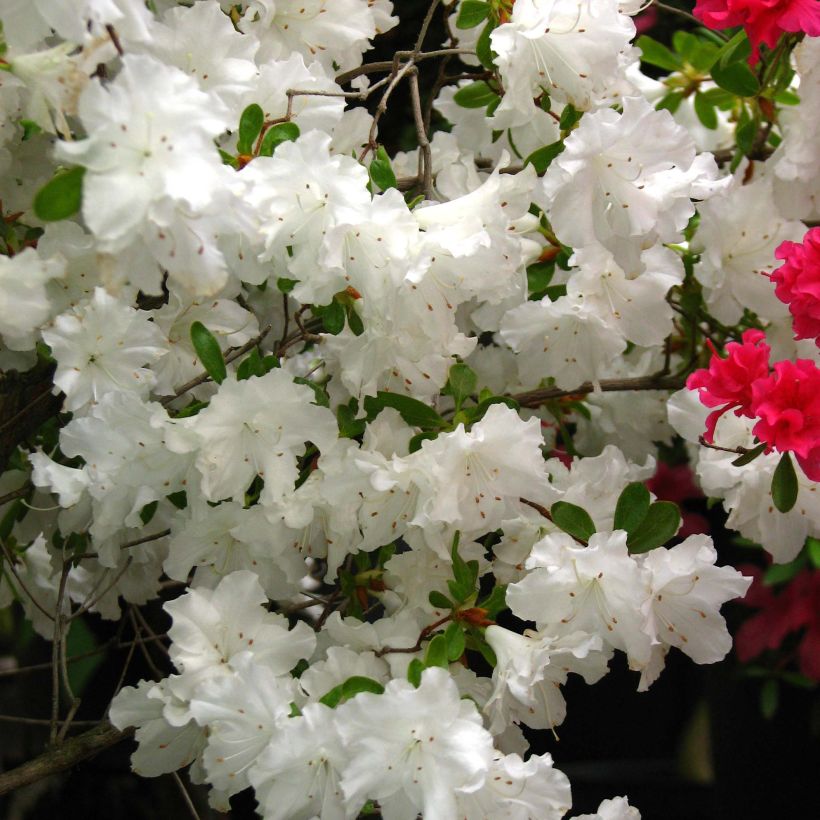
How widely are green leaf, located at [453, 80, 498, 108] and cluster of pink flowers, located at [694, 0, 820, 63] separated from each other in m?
0.24

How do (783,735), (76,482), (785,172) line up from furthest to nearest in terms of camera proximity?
(783,735)
(785,172)
(76,482)

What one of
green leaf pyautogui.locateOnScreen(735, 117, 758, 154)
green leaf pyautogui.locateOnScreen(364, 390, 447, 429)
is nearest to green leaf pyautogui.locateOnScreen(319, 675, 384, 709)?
green leaf pyautogui.locateOnScreen(364, 390, 447, 429)

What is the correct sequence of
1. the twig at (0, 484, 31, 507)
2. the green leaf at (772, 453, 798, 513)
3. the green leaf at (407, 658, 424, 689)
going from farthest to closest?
the twig at (0, 484, 31, 507) < the green leaf at (772, 453, 798, 513) < the green leaf at (407, 658, 424, 689)

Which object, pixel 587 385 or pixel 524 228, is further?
pixel 587 385

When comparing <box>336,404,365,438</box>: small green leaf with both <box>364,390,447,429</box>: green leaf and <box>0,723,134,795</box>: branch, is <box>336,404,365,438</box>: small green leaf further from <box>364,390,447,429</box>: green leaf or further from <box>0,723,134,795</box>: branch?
<box>0,723,134,795</box>: branch

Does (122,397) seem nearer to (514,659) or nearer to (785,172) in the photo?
(514,659)

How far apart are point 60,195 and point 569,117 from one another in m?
0.48

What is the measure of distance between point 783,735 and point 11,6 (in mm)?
1822

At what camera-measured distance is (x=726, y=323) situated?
1.25 meters

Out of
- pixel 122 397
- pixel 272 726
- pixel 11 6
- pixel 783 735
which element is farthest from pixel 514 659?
pixel 783 735

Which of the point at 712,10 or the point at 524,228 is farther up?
the point at 712,10

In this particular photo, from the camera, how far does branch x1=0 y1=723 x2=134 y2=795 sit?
1.06 meters

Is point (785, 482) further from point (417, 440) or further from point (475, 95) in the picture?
point (475, 95)

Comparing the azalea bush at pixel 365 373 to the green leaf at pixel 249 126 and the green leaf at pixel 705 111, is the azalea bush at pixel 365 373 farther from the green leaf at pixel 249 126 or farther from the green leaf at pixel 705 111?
the green leaf at pixel 705 111
